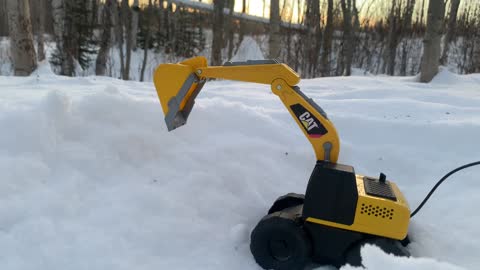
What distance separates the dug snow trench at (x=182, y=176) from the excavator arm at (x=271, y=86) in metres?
0.67

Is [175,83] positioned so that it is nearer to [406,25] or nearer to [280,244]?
[280,244]

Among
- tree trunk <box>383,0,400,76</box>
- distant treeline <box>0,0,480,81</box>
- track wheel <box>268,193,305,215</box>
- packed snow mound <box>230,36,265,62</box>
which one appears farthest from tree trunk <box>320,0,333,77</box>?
track wheel <box>268,193,305,215</box>

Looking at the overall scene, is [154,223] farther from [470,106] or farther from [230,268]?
[470,106]

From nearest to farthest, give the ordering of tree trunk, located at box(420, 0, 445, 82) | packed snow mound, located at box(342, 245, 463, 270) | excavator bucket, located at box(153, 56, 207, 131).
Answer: packed snow mound, located at box(342, 245, 463, 270) < excavator bucket, located at box(153, 56, 207, 131) < tree trunk, located at box(420, 0, 445, 82)

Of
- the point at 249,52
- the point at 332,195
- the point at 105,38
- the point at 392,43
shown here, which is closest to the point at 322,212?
the point at 332,195

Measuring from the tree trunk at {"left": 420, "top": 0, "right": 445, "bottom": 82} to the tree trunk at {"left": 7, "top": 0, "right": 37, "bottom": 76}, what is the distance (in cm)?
727

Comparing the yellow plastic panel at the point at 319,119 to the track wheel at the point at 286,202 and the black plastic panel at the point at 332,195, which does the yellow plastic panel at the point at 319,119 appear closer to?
the black plastic panel at the point at 332,195

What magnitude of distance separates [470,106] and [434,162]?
1.72 meters

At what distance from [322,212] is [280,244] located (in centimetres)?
31

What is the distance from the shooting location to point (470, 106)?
4508mm

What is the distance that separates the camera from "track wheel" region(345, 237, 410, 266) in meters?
2.02

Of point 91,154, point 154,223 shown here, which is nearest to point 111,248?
point 154,223

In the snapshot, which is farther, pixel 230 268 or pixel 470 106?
pixel 470 106

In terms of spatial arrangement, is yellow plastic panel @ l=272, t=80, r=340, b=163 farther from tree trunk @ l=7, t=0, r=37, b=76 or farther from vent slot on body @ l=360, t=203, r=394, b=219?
tree trunk @ l=7, t=0, r=37, b=76
